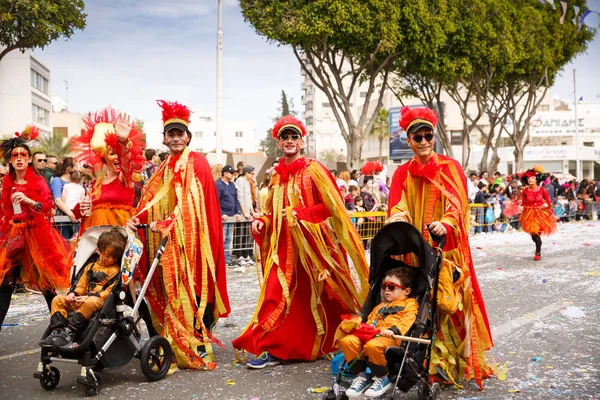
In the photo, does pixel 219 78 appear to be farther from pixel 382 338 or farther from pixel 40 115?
pixel 40 115

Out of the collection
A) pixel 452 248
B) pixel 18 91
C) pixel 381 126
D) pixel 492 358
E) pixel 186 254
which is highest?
pixel 18 91

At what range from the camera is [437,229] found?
15.2 feet

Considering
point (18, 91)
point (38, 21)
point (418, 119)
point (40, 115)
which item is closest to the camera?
point (418, 119)

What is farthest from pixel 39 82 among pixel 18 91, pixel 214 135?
pixel 214 135

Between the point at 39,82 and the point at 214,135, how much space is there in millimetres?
28358

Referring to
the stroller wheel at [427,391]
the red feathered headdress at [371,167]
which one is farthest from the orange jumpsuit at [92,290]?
the red feathered headdress at [371,167]

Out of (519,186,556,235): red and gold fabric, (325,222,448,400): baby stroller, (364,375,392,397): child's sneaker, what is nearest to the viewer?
(364,375,392,397): child's sneaker

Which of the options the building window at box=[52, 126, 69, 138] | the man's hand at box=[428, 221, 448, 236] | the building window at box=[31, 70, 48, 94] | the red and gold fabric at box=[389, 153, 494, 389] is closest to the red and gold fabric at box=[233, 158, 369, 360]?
the red and gold fabric at box=[389, 153, 494, 389]

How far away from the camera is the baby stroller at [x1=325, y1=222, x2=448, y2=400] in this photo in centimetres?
425

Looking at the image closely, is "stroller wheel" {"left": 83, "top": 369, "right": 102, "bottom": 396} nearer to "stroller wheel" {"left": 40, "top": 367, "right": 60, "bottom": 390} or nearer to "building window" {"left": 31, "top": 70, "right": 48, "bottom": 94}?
"stroller wheel" {"left": 40, "top": 367, "right": 60, "bottom": 390}

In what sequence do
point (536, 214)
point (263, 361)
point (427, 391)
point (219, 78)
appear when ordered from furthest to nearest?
point (219, 78)
point (536, 214)
point (263, 361)
point (427, 391)

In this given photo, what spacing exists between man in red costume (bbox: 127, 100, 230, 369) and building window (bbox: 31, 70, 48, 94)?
54.1m

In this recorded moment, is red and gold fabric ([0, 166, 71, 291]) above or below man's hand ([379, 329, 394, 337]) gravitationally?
above

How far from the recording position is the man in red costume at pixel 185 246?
553 centimetres
